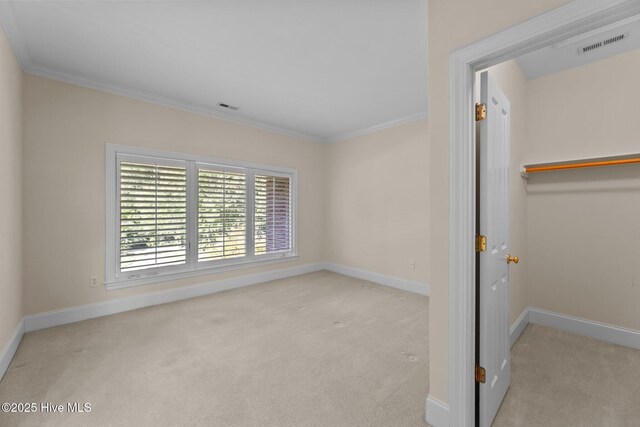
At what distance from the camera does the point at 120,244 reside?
10.6ft

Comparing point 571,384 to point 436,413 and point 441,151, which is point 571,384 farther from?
point 441,151

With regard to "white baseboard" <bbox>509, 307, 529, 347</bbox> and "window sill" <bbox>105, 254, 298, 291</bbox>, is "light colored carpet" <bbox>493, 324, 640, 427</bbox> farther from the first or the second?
"window sill" <bbox>105, 254, 298, 291</bbox>

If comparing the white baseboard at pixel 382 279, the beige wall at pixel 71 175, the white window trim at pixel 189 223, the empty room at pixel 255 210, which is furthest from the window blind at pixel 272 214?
the beige wall at pixel 71 175

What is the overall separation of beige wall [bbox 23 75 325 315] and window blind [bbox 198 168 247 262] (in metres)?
0.60

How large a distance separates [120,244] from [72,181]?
32.8 inches

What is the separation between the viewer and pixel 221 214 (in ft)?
13.5

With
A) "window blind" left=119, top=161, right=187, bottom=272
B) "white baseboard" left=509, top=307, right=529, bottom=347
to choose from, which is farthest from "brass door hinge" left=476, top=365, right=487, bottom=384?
"window blind" left=119, top=161, right=187, bottom=272

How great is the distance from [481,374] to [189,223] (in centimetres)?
361

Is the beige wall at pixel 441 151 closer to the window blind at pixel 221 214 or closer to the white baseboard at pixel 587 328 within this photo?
the white baseboard at pixel 587 328

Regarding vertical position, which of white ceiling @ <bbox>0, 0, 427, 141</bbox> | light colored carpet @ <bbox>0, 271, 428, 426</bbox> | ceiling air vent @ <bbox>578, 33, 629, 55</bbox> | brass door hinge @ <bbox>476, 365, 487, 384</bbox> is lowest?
light colored carpet @ <bbox>0, 271, 428, 426</bbox>

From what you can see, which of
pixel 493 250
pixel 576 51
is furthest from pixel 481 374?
pixel 576 51

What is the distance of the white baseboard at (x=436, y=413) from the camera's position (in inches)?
59.7

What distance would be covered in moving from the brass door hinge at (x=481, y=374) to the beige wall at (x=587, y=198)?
2042 mm

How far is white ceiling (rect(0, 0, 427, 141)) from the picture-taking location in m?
2.00
